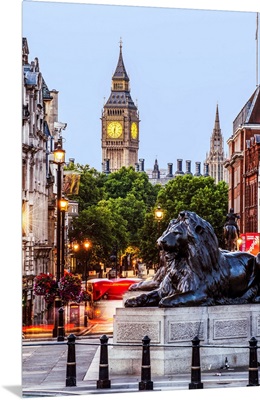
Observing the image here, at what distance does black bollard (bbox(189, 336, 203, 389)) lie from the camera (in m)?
19.2

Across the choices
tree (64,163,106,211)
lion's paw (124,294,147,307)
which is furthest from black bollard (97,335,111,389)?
tree (64,163,106,211)

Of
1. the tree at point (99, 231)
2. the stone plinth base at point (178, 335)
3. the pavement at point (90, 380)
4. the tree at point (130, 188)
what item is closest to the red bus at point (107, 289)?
the tree at point (99, 231)

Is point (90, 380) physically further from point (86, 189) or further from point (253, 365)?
point (86, 189)

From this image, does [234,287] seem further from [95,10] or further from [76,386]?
[95,10]

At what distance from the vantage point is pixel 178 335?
20797 millimetres

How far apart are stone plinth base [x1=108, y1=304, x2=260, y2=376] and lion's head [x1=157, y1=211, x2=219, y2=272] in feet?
2.76

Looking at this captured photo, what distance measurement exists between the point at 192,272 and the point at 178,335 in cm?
116

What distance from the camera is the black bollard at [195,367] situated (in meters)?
19.2

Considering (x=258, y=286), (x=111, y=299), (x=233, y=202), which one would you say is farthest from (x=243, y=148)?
(x=258, y=286)

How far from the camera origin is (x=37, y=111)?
49.8 meters

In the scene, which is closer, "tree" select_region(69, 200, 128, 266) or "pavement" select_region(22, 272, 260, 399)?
"pavement" select_region(22, 272, 260, 399)

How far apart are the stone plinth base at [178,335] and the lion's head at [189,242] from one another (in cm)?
84

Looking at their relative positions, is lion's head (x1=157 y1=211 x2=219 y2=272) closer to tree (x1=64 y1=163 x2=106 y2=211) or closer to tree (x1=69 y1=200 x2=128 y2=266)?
tree (x1=69 y1=200 x2=128 y2=266)

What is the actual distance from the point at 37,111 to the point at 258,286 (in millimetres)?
28204
